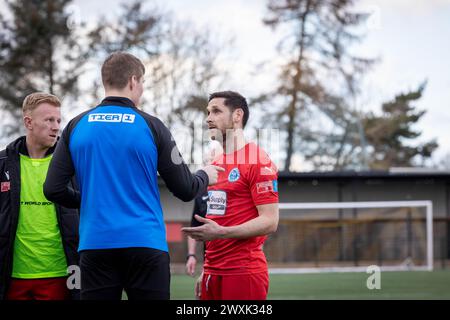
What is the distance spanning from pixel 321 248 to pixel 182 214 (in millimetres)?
7136

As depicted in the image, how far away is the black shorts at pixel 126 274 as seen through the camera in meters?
4.25

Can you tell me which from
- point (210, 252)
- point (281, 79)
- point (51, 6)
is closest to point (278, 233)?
point (281, 79)

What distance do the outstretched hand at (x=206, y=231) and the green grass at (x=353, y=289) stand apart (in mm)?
9037

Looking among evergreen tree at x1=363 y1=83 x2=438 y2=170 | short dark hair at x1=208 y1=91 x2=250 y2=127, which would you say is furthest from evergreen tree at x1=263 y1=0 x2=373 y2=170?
short dark hair at x1=208 y1=91 x2=250 y2=127

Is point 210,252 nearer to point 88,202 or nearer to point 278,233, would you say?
point 88,202

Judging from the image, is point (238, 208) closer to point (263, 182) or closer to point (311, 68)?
point (263, 182)

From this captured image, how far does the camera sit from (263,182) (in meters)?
5.45

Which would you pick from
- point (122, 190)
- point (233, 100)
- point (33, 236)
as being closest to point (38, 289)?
point (33, 236)

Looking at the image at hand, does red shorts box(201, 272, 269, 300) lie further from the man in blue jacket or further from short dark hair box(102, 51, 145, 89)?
short dark hair box(102, 51, 145, 89)

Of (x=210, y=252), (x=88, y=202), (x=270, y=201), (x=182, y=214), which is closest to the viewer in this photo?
(x=88, y=202)

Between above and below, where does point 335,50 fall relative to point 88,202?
above

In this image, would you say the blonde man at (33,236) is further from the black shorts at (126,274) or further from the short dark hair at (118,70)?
the short dark hair at (118,70)

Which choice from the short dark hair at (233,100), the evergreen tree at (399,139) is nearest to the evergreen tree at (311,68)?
the evergreen tree at (399,139)
